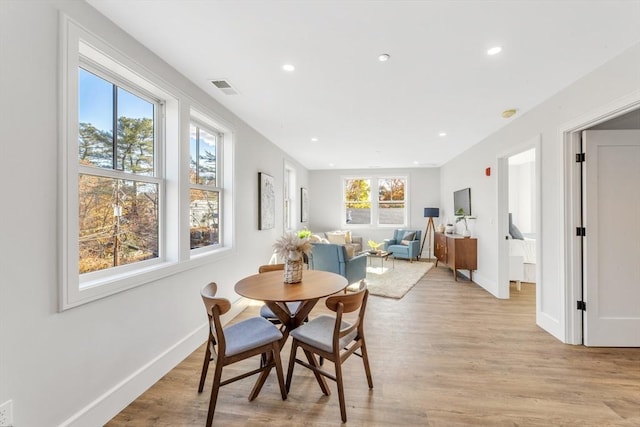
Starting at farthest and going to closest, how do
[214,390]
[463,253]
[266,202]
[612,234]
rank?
[463,253]
[266,202]
[612,234]
[214,390]

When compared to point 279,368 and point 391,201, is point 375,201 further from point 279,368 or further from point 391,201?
point 279,368

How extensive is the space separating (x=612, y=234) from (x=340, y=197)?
586cm

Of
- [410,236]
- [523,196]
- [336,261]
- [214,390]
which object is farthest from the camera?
[410,236]

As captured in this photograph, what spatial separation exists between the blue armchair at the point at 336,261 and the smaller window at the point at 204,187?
1475 mm

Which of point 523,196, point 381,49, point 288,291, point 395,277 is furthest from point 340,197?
point 288,291

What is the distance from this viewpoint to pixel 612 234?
262 centimetres

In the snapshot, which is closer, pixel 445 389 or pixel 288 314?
pixel 445 389

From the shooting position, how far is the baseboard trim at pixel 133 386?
1601 millimetres

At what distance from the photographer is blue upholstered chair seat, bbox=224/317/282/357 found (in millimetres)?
1760

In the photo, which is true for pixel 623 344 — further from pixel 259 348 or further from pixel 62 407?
pixel 62 407

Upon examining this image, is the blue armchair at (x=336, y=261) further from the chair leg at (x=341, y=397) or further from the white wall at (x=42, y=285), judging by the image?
the white wall at (x=42, y=285)

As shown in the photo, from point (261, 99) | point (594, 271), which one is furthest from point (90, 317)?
point (594, 271)

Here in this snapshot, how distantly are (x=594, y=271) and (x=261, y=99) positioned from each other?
3779 millimetres

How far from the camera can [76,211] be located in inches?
60.9
